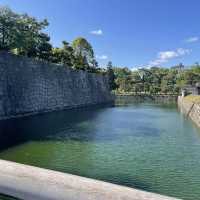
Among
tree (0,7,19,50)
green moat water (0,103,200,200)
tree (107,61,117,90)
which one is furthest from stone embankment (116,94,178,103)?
green moat water (0,103,200,200)

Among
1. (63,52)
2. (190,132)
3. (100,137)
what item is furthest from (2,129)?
(63,52)

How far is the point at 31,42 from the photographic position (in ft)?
92.9

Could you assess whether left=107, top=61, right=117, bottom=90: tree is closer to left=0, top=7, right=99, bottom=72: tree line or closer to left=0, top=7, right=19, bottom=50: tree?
left=0, top=7, right=99, bottom=72: tree line

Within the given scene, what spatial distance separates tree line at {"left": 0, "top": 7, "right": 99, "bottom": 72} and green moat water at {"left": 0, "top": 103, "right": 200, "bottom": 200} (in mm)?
10453

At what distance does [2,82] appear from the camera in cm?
1997

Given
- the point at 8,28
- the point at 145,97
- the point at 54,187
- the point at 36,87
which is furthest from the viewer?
the point at 145,97

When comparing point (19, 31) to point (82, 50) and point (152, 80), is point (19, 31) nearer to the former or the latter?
point (82, 50)

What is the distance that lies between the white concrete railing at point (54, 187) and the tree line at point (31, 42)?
22379mm

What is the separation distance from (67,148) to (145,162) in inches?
135

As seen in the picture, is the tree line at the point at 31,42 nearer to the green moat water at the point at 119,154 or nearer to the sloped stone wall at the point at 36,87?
the sloped stone wall at the point at 36,87

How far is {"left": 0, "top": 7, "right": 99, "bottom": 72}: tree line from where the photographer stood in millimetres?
23859

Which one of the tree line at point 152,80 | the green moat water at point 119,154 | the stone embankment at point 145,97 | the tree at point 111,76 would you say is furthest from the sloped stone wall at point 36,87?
the tree line at point 152,80

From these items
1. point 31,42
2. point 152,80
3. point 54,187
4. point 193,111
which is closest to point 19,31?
point 31,42

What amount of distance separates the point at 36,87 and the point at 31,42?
5692mm
